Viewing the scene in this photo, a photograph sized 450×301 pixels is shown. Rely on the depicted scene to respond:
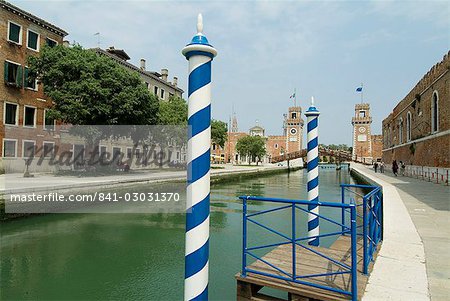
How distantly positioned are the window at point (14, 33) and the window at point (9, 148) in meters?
7.26

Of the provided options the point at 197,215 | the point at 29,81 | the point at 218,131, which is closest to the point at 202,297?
the point at 197,215

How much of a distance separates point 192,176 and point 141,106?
71.4 ft

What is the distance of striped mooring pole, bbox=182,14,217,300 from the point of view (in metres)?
2.61

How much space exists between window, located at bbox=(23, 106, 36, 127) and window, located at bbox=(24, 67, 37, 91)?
5.31ft

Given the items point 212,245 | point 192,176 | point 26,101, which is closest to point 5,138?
point 26,101

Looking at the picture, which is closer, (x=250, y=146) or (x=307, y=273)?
(x=307, y=273)

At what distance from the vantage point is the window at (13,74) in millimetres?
21781

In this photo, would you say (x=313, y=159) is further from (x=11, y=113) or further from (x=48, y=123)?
(x=48, y=123)

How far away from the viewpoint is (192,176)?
266 centimetres

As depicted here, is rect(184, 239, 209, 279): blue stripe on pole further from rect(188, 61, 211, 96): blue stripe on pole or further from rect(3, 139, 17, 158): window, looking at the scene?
rect(3, 139, 17, 158): window

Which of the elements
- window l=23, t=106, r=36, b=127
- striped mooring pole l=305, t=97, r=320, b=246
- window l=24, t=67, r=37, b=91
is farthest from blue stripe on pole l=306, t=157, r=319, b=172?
window l=23, t=106, r=36, b=127

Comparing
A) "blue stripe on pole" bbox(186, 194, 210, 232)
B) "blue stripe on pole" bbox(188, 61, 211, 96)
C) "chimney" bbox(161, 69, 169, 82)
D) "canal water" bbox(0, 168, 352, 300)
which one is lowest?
"canal water" bbox(0, 168, 352, 300)

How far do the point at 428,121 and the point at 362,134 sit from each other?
46.3 metres

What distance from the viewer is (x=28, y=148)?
23031 millimetres
